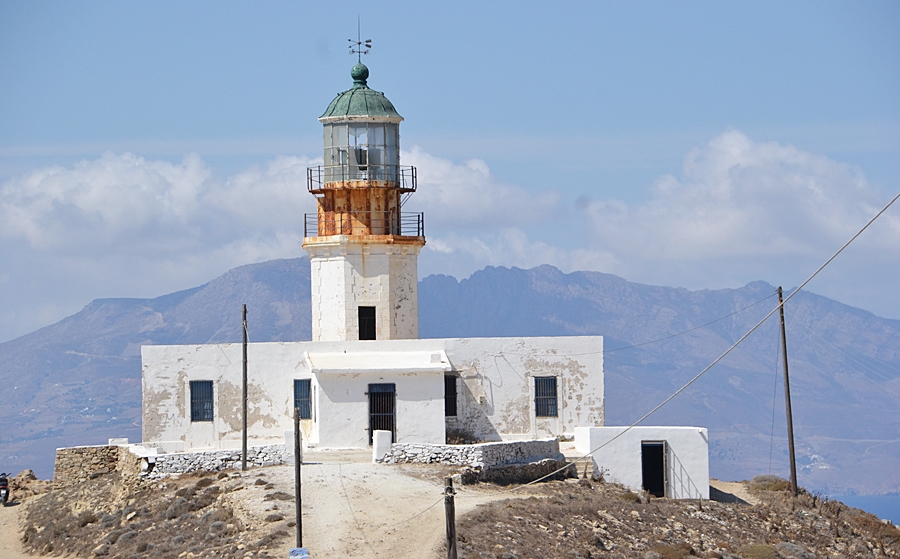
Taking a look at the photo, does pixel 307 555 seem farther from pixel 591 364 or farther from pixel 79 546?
pixel 591 364

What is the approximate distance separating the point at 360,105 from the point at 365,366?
29.0 ft

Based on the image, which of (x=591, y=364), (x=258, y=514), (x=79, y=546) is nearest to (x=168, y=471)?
(x=79, y=546)

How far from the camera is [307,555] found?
29.3 meters

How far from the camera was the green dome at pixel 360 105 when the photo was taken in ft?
151

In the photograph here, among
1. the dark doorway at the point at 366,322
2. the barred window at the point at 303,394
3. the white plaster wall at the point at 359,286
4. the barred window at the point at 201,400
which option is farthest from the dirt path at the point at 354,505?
the white plaster wall at the point at 359,286

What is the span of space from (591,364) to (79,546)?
16.3 m

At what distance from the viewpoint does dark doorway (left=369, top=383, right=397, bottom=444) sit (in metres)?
41.4

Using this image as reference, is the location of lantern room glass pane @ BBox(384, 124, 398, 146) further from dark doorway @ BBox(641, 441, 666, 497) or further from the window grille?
dark doorway @ BBox(641, 441, 666, 497)

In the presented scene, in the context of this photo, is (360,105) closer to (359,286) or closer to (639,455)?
(359,286)

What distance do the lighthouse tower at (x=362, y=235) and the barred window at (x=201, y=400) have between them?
429 centimetres

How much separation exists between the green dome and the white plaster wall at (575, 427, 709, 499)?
11.8 metres

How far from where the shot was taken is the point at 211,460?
38.5m

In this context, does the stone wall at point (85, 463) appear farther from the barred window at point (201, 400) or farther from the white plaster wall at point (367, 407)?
the white plaster wall at point (367, 407)

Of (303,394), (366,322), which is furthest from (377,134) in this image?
(303,394)
